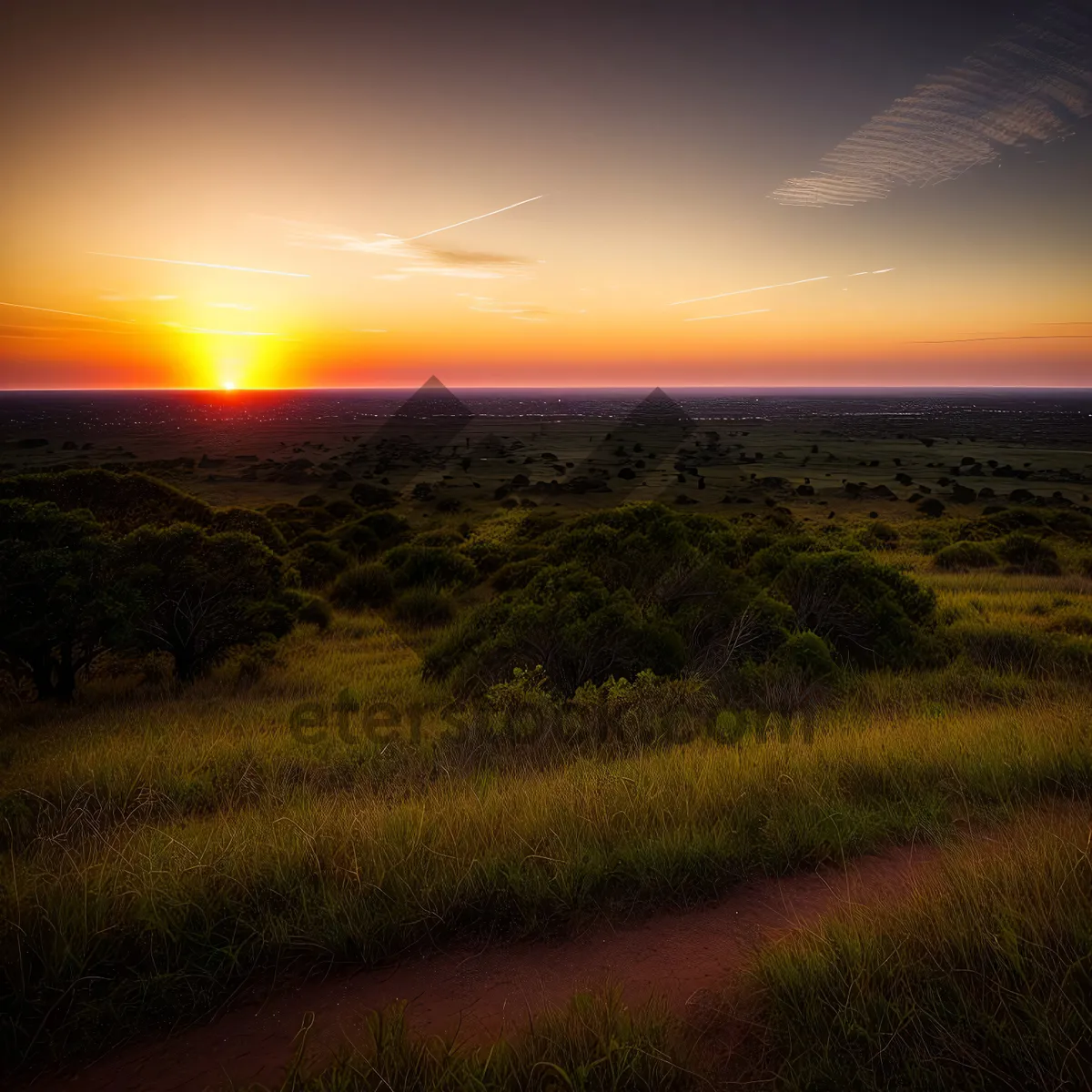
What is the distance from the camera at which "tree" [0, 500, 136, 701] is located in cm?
977

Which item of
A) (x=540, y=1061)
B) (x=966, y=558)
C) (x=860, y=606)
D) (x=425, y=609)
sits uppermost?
(x=540, y=1061)

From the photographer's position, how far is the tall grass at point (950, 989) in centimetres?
212

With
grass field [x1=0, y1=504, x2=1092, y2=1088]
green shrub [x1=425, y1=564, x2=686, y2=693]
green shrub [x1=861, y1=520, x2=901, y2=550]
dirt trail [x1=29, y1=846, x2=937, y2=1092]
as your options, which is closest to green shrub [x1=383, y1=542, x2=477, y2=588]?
green shrub [x1=425, y1=564, x2=686, y2=693]

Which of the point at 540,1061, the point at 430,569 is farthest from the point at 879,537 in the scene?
the point at 540,1061

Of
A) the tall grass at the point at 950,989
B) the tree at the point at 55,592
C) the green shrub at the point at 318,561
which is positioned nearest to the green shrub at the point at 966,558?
the green shrub at the point at 318,561

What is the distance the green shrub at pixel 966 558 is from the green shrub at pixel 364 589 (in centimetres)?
1816

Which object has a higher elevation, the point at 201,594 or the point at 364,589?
the point at 201,594

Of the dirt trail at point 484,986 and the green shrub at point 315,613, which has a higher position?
the dirt trail at point 484,986

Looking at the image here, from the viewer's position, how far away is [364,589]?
18.5 m

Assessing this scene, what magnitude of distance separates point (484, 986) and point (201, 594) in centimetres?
1148

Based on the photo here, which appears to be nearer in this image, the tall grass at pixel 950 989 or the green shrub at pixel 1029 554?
the tall grass at pixel 950 989

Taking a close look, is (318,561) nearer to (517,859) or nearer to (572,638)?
(572,638)

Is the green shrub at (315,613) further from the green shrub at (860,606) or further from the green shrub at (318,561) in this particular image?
the green shrub at (860,606)

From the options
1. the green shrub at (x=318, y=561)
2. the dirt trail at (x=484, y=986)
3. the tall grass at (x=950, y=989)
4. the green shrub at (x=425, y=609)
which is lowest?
the green shrub at (x=425, y=609)
